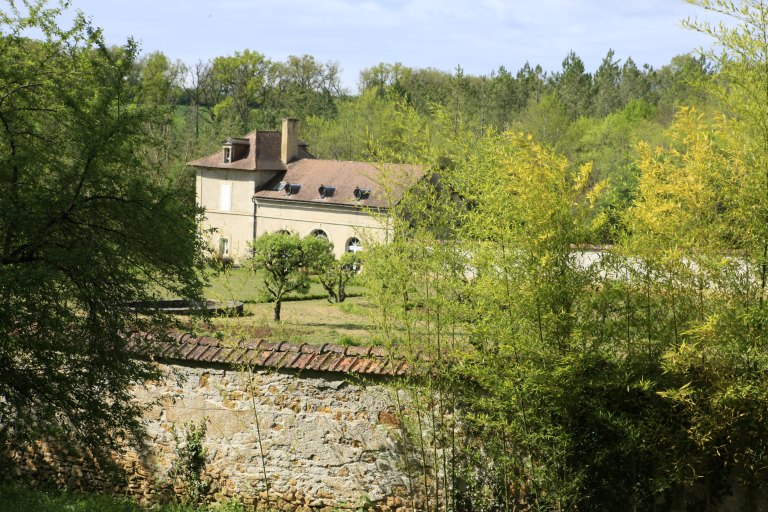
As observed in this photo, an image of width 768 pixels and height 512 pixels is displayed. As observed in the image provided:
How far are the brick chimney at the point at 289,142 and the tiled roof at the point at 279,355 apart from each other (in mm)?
30028

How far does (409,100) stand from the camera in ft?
191

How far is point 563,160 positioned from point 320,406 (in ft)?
13.3

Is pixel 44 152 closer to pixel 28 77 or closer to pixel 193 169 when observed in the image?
pixel 28 77

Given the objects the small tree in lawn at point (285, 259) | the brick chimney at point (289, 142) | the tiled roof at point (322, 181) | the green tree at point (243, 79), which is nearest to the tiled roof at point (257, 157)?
the brick chimney at point (289, 142)

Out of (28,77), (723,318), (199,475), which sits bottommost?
(199,475)

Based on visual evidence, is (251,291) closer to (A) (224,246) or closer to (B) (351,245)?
(B) (351,245)

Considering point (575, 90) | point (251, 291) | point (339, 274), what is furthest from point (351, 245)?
point (575, 90)

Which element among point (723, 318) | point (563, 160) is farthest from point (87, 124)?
point (723, 318)

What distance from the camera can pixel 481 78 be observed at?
7019 centimetres

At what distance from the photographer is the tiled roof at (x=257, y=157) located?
1543 inches

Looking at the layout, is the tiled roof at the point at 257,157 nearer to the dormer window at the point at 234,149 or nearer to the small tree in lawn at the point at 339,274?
the dormer window at the point at 234,149

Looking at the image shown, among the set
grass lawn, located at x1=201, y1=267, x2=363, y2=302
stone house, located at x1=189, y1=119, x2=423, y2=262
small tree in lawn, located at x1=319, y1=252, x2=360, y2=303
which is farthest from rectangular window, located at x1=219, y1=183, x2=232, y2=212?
small tree in lawn, located at x1=319, y1=252, x2=360, y2=303

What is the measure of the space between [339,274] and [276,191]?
49.4ft

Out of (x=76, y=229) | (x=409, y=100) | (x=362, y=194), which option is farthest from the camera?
(x=409, y=100)
